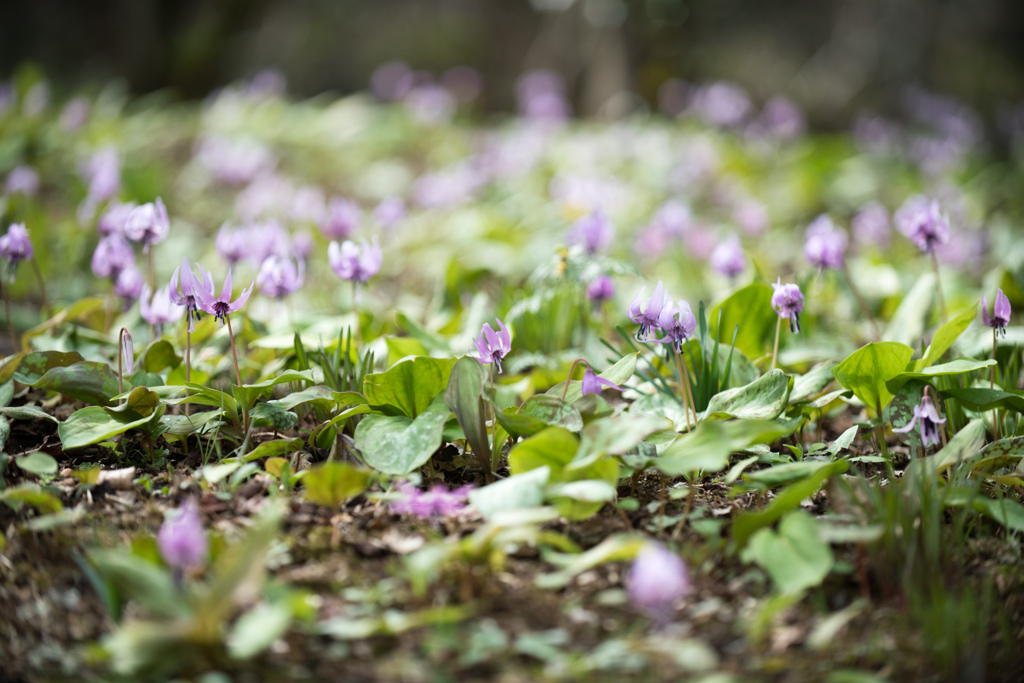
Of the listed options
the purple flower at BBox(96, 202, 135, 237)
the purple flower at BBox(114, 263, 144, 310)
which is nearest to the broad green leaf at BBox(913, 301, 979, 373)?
the purple flower at BBox(114, 263, 144, 310)

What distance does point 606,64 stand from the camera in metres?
7.83

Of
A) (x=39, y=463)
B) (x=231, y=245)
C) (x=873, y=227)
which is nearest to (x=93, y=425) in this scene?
(x=39, y=463)

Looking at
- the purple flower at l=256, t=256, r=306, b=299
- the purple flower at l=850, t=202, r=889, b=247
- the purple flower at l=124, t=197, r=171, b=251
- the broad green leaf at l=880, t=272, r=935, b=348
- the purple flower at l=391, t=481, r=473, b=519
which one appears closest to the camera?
the purple flower at l=391, t=481, r=473, b=519

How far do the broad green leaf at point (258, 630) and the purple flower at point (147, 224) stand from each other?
4.36ft

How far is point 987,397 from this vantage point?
1870 mm

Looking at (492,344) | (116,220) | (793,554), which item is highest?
(116,220)

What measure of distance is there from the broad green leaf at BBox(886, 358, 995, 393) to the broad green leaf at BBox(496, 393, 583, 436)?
2.68 feet

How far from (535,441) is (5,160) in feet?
15.4

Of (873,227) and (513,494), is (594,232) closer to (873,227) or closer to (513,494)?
(513,494)

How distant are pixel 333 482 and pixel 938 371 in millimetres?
1439

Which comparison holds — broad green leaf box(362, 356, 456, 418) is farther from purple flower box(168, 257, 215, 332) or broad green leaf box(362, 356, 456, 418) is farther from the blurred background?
the blurred background

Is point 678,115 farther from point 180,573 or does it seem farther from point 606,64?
point 180,573

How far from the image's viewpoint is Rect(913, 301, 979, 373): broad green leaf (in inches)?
75.5

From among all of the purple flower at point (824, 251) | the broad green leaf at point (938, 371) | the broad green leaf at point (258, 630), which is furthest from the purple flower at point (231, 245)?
the broad green leaf at point (938, 371)
